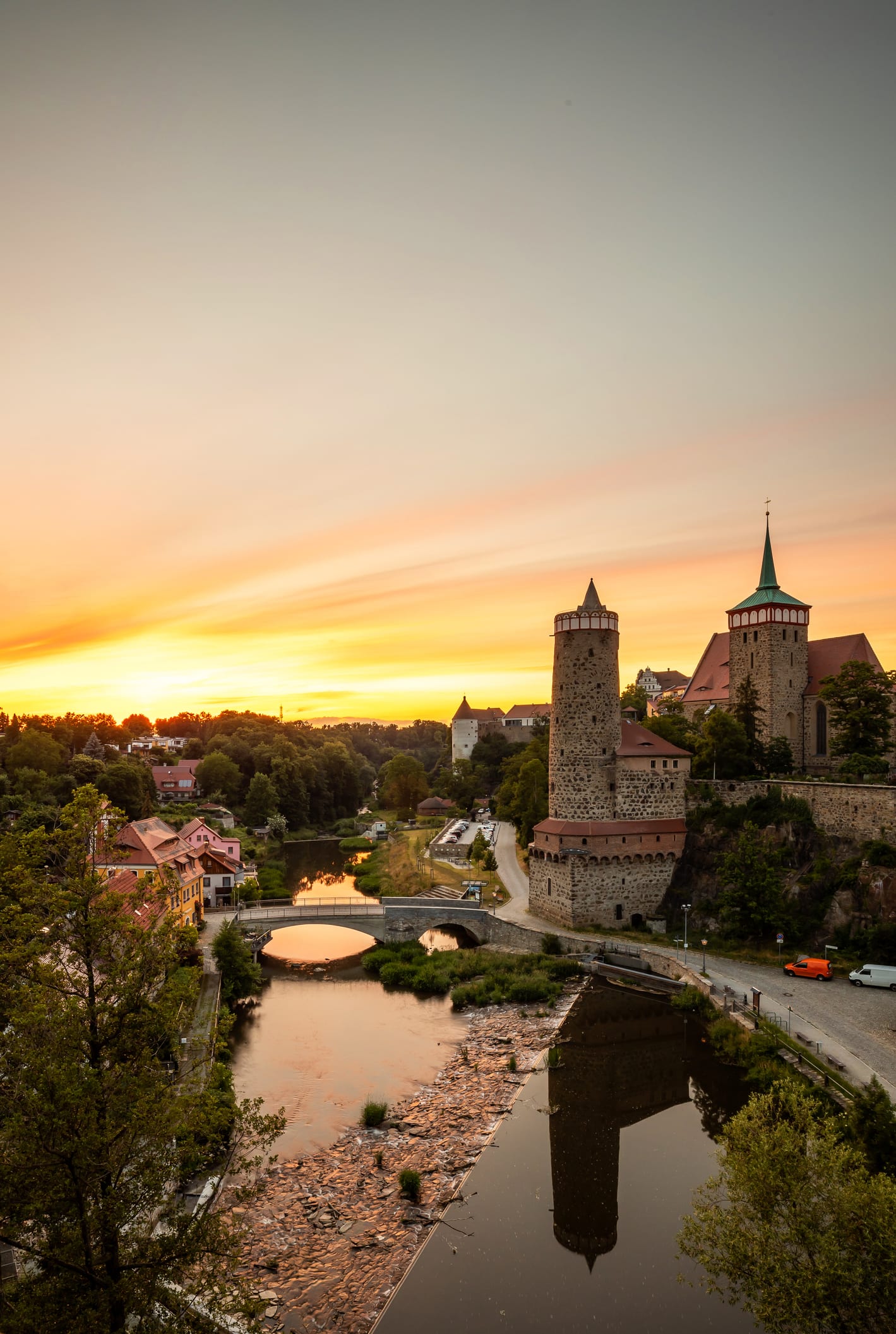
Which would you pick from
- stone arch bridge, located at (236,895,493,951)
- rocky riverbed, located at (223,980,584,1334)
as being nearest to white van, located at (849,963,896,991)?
rocky riverbed, located at (223,980,584,1334)

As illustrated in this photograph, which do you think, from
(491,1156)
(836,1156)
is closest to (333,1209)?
(491,1156)

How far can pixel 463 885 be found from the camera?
42.3 meters

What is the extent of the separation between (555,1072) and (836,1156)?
1305cm

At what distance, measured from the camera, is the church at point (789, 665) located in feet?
144

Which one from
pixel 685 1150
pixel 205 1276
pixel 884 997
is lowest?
pixel 685 1150

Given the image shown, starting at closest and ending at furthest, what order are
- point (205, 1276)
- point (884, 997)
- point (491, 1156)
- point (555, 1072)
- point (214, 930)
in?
point (205, 1276), point (491, 1156), point (555, 1072), point (884, 997), point (214, 930)

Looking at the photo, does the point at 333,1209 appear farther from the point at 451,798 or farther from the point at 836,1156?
the point at 451,798

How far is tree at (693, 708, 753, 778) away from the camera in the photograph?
3916 cm

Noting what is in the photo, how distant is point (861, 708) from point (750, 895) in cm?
1424

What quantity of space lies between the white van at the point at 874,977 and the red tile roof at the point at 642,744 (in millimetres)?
12344

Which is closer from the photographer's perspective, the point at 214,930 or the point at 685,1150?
the point at 685,1150

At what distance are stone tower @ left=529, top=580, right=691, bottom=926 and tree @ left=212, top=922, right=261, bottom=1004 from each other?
529 inches

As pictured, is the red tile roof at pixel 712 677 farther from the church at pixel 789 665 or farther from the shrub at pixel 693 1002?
the shrub at pixel 693 1002

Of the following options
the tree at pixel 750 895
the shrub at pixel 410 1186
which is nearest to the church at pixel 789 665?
the tree at pixel 750 895
